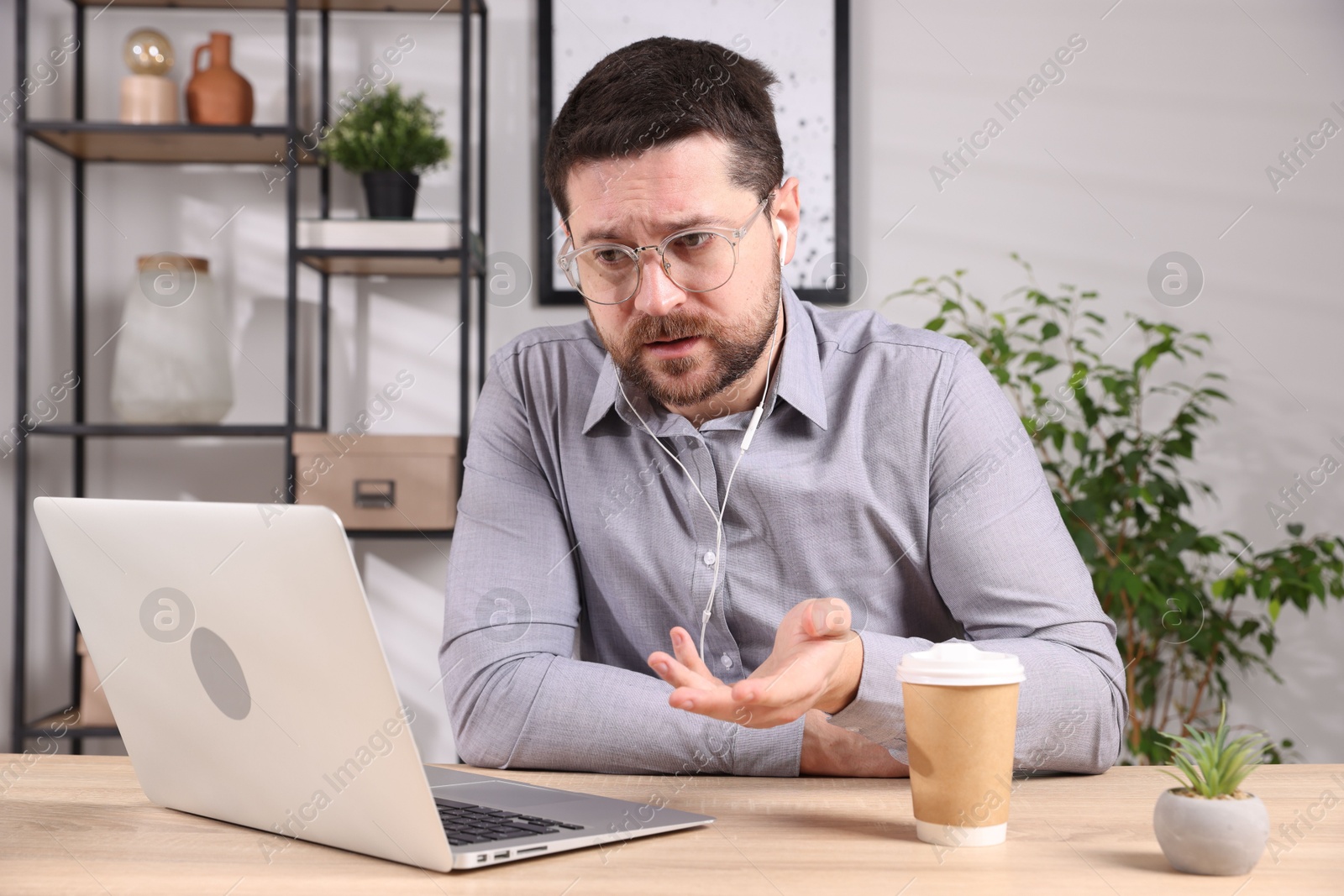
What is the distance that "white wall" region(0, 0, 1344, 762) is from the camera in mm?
2475

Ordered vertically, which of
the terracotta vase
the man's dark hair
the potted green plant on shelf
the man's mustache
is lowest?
the man's mustache

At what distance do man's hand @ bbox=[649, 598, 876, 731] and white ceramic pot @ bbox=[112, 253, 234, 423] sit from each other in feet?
6.01

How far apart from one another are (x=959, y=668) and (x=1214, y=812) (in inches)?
6.6

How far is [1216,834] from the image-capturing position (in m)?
0.66

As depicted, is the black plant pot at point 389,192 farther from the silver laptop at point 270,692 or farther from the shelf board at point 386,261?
the silver laptop at point 270,692

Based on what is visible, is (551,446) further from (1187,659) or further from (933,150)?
(1187,659)

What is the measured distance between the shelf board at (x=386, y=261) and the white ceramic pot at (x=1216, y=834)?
1.85m

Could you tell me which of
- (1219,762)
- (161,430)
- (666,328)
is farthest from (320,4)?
(1219,762)

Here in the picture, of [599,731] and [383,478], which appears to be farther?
[383,478]

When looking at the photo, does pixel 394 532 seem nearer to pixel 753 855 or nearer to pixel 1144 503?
pixel 1144 503

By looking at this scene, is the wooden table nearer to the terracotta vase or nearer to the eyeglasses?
the eyeglasses

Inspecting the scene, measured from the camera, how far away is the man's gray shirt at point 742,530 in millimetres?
1112

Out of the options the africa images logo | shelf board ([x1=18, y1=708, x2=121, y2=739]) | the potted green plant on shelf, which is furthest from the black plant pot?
the africa images logo

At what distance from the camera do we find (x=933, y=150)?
2.52 metres
